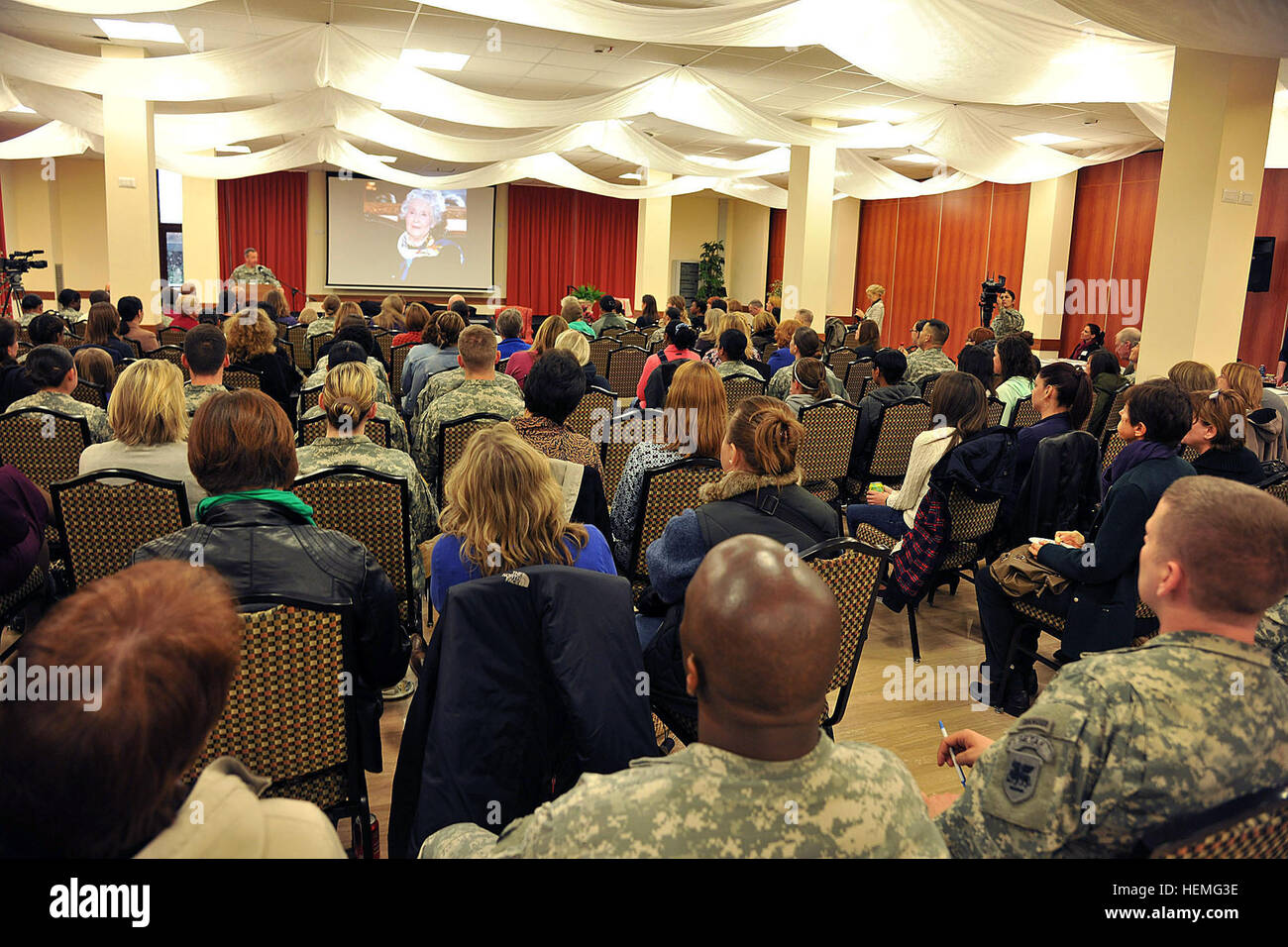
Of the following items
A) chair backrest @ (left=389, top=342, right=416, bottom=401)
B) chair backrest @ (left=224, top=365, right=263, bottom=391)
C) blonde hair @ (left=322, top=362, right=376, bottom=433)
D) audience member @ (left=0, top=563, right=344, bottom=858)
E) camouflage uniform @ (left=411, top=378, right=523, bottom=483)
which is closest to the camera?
audience member @ (left=0, top=563, right=344, bottom=858)

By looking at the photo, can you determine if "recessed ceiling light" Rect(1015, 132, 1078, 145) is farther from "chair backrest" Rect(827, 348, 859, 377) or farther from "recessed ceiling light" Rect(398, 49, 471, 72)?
"recessed ceiling light" Rect(398, 49, 471, 72)

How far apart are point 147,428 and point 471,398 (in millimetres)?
1461

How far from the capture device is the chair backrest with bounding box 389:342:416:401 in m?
7.17

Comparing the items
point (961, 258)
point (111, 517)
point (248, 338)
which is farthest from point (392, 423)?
point (961, 258)

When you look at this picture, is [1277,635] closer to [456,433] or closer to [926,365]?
[456,433]

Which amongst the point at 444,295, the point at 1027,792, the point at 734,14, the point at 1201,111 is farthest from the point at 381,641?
the point at 444,295

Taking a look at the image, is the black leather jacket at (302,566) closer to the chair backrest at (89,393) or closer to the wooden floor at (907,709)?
the wooden floor at (907,709)

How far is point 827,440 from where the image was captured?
4.97 meters

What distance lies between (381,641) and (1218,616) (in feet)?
5.34

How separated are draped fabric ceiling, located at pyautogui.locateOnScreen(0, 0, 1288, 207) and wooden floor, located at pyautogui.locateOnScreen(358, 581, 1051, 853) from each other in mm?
2993

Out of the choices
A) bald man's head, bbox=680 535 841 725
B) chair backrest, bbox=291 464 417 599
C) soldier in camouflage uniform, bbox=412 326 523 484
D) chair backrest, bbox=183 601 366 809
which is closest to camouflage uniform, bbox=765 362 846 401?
soldier in camouflage uniform, bbox=412 326 523 484

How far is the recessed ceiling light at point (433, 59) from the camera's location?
8.98 m

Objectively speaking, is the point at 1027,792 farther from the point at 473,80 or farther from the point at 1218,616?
the point at 473,80

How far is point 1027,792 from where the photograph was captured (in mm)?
1437
